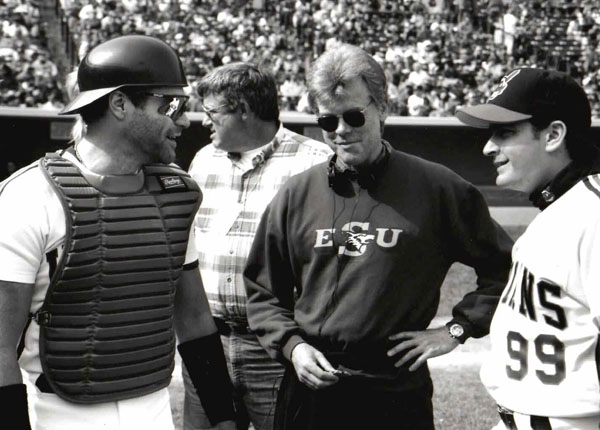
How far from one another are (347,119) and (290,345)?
838mm

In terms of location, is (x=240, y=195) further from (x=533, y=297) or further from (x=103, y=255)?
(x=533, y=297)

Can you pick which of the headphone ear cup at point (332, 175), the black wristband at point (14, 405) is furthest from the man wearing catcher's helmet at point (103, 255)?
the headphone ear cup at point (332, 175)

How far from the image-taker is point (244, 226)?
13.5ft

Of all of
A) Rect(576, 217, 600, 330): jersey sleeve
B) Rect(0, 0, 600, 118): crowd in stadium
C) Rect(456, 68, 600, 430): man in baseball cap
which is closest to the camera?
Rect(576, 217, 600, 330): jersey sleeve

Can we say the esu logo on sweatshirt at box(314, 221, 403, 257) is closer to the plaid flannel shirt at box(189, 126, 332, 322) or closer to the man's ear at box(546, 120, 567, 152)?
the man's ear at box(546, 120, 567, 152)

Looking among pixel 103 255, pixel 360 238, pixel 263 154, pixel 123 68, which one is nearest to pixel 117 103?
pixel 123 68

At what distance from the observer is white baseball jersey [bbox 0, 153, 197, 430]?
2506 millimetres

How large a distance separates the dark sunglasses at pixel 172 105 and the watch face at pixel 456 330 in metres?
1.22

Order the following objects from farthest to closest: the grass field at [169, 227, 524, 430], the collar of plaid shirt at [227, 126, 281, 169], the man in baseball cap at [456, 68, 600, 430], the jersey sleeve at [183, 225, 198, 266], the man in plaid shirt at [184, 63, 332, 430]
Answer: the grass field at [169, 227, 524, 430] < the collar of plaid shirt at [227, 126, 281, 169] < the man in plaid shirt at [184, 63, 332, 430] < the jersey sleeve at [183, 225, 198, 266] < the man in baseball cap at [456, 68, 600, 430]

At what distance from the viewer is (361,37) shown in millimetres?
25859

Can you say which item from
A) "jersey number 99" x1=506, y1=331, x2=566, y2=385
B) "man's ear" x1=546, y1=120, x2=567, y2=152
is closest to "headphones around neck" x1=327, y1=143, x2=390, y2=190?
"man's ear" x1=546, y1=120, x2=567, y2=152

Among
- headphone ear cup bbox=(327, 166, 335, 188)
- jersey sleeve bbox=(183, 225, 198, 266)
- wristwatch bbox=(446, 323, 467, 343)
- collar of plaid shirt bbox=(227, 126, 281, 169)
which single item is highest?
headphone ear cup bbox=(327, 166, 335, 188)

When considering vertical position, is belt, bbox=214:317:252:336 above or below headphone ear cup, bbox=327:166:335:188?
below

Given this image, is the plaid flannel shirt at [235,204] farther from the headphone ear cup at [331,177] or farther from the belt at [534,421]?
the belt at [534,421]
